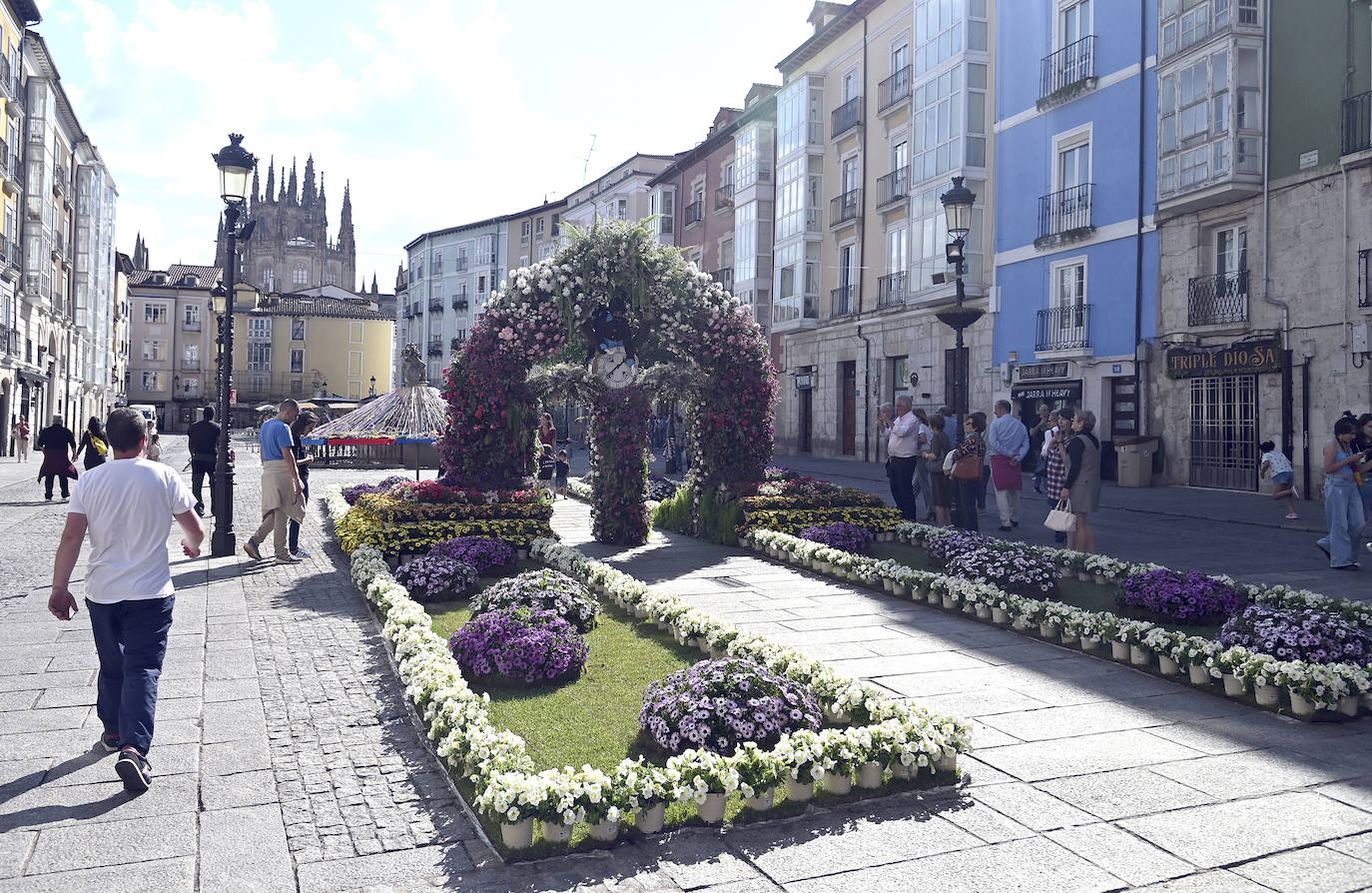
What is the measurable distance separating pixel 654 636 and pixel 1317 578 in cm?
698

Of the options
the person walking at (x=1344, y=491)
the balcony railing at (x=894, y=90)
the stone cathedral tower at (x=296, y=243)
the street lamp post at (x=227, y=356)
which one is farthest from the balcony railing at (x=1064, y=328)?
the stone cathedral tower at (x=296, y=243)

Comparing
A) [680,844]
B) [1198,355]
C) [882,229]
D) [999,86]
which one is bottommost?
[680,844]

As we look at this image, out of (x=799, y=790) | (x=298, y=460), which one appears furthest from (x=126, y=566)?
(x=298, y=460)

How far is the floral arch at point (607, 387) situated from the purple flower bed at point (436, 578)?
3269 mm

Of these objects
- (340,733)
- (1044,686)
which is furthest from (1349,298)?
(340,733)

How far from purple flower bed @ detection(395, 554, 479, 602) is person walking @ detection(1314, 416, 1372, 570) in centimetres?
870

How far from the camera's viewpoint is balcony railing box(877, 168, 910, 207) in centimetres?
3120

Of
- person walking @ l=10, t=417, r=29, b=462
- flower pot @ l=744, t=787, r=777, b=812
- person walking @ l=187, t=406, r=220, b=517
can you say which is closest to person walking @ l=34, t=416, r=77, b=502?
person walking @ l=187, t=406, r=220, b=517

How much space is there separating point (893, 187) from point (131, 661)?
29813mm

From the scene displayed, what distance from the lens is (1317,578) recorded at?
10328mm

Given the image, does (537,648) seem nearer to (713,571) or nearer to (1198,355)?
(713,571)

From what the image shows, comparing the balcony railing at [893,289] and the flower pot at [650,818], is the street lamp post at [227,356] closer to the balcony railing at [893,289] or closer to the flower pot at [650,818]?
the flower pot at [650,818]

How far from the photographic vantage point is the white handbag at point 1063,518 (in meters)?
11.2

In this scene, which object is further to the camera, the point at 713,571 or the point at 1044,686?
the point at 713,571
